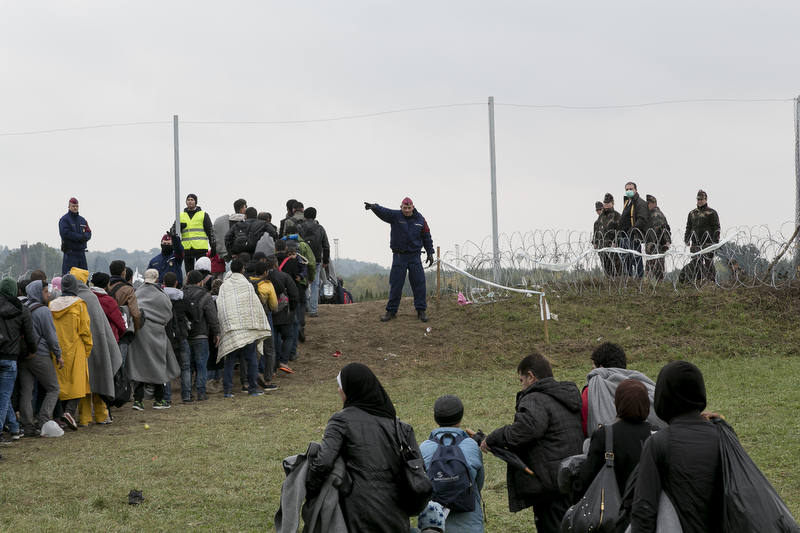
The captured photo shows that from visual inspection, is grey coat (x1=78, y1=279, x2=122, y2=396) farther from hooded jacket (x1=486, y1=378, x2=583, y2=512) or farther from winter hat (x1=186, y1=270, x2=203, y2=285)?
hooded jacket (x1=486, y1=378, x2=583, y2=512)

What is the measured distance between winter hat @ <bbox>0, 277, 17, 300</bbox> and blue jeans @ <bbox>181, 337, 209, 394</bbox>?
2.86m

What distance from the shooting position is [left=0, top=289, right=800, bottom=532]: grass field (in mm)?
6176

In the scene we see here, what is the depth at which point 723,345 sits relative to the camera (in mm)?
13219

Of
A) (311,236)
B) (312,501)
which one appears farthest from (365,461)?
(311,236)

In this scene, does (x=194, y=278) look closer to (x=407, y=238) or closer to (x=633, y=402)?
(x=407, y=238)

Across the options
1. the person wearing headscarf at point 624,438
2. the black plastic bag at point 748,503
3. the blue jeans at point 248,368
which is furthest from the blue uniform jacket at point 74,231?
Result: the black plastic bag at point 748,503

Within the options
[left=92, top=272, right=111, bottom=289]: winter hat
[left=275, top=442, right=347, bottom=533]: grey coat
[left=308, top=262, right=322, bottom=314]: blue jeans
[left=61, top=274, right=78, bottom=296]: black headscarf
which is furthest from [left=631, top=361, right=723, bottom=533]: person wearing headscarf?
[left=308, top=262, right=322, bottom=314]: blue jeans

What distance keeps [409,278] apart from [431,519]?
10.5 m

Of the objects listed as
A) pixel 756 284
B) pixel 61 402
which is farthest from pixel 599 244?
pixel 61 402

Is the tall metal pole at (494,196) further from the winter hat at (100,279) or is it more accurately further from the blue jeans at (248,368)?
the winter hat at (100,279)

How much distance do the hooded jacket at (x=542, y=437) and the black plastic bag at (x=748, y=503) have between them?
1.28m

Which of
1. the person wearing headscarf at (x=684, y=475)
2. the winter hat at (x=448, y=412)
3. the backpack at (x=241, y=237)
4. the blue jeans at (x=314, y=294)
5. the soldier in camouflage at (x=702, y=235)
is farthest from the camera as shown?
the soldier in camouflage at (x=702, y=235)

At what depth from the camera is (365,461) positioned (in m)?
3.94

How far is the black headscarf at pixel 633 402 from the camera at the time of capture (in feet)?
12.6
